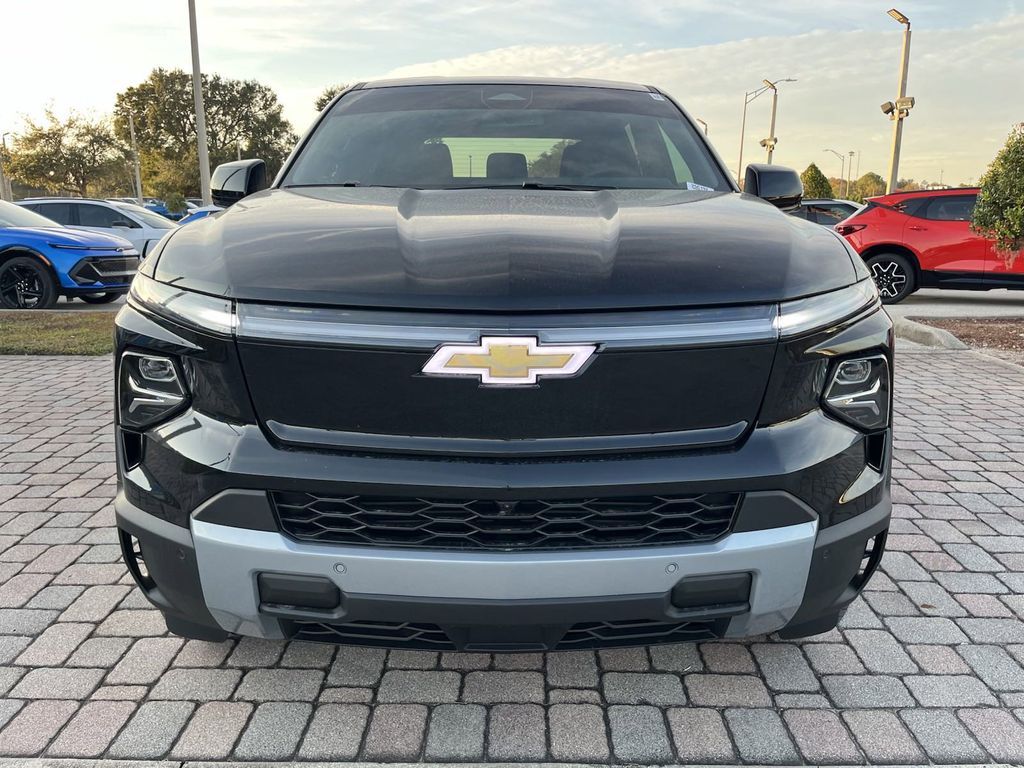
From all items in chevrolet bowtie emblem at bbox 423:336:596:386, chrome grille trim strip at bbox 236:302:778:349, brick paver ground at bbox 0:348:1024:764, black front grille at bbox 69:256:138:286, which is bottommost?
brick paver ground at bbox 0:348:1024:764

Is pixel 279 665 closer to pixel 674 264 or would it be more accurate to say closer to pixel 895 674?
pixel 674 264

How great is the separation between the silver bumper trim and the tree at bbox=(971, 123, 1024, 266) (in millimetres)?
9908

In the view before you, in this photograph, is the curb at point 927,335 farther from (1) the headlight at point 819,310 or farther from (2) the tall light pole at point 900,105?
(2) the tall light pole at point 900,105

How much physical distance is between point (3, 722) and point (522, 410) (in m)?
1.71

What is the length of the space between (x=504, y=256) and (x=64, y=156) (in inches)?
2260

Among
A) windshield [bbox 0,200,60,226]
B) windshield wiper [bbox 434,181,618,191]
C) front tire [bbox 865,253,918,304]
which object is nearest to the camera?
windshield wiper [bbox 434,181,618,191]

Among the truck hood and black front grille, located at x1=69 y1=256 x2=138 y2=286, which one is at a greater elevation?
the truck hood

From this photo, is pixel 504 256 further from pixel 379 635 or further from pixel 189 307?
pixel 379 635

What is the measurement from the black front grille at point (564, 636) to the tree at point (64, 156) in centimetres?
5681

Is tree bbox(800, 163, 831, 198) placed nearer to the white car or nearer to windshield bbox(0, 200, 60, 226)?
the white car

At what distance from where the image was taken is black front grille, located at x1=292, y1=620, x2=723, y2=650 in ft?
6.50

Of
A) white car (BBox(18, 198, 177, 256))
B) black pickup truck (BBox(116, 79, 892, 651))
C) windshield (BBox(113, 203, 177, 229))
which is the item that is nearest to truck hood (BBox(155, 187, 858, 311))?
black pickup truck (BBox(116, 79, 892, 651))

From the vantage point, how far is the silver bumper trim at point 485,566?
184cm

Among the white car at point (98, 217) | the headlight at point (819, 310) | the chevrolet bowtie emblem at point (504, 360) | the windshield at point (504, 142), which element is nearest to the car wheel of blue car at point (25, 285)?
the white car at point (98, 217)
